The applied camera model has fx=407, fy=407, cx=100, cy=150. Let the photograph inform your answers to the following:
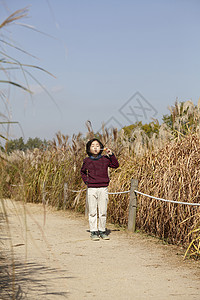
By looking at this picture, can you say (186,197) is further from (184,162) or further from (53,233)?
(53,233)

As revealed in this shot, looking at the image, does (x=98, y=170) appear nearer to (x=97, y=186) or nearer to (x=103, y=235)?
(x=97, y=186)

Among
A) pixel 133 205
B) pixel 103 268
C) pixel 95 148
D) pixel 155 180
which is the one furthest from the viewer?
pixel 133 205

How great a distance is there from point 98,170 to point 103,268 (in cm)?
237

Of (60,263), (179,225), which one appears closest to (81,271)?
(60,263)

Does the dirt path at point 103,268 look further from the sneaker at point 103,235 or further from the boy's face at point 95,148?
the boy's face at point 95,148

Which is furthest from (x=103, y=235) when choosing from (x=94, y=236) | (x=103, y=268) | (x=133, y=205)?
(x=103, y=268)

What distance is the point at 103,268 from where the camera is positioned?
16.0ft

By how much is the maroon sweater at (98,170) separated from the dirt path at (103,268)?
977mm

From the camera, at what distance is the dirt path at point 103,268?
379 cm

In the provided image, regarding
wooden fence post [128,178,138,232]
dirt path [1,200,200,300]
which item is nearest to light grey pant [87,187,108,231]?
dirt path [1,200,200,300]

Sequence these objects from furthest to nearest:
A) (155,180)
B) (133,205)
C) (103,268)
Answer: (133,205), (155,180), (103,268)

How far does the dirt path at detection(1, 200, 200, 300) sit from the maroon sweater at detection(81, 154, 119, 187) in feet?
3.20

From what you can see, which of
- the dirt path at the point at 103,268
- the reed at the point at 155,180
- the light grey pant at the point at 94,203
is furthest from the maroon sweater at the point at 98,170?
the dirt path at the point at 103,268

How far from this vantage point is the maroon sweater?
696 cm
